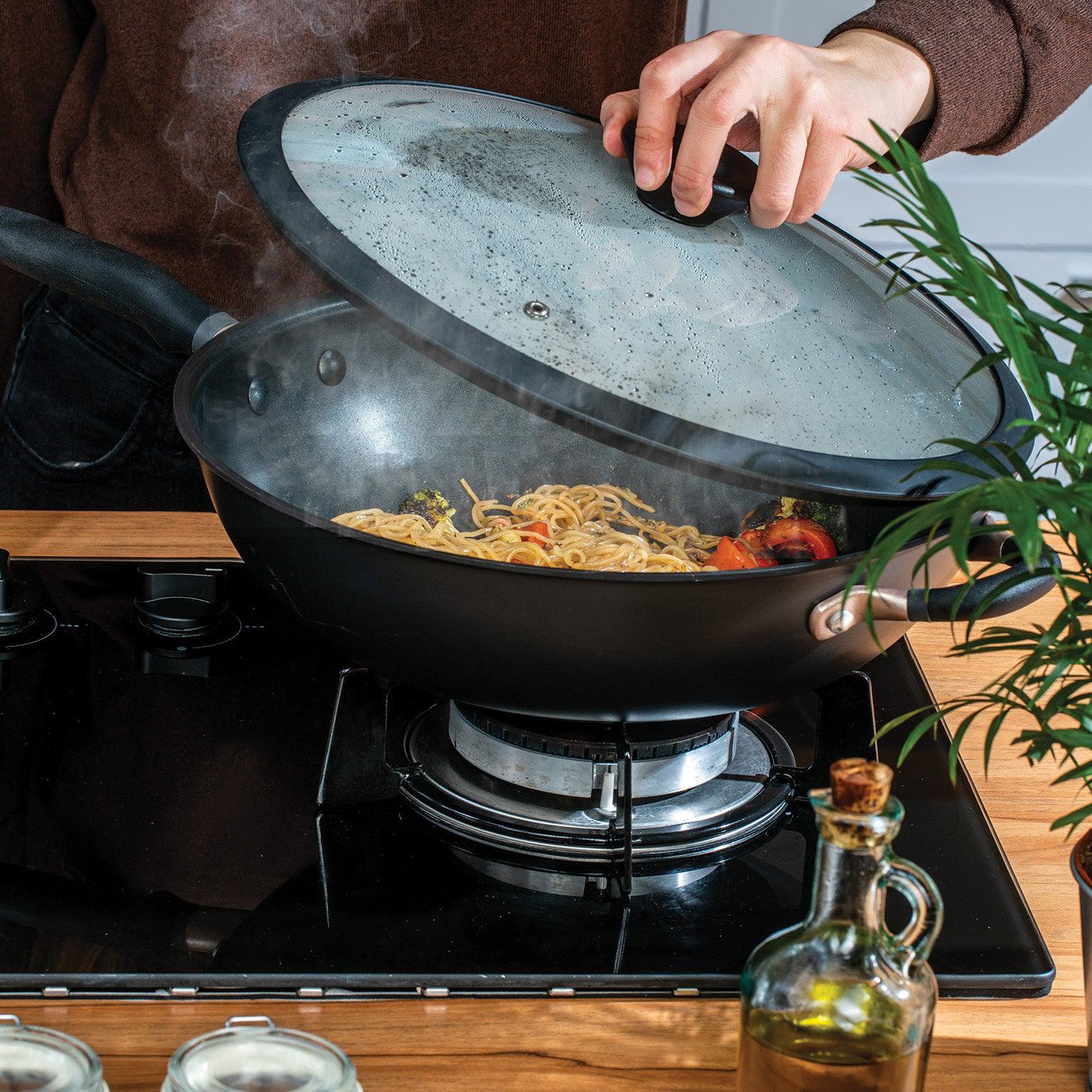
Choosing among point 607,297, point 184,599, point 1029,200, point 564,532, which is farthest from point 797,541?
point 1029,200

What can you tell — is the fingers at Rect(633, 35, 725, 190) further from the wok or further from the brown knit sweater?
the brown knit sweater

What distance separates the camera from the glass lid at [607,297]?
76 cm

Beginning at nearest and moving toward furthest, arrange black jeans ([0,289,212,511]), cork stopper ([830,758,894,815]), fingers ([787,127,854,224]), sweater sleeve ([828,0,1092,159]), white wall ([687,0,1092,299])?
cork stopper ([830,758,894,815]) < fingers ([787,127,854,224]) < sweater sleeve ([828,0,1092,159]) < black jeans ([0,289,212,511]) < white wall ([687,0,1092,299])

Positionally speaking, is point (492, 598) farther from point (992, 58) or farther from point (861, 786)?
point (992, 58)

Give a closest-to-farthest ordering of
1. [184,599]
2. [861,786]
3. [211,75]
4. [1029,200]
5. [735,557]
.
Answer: [861,786] → [735,557] → [184,599] → [211,75] → [1029,200]

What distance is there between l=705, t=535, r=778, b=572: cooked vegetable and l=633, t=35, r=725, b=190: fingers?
1.10 feet

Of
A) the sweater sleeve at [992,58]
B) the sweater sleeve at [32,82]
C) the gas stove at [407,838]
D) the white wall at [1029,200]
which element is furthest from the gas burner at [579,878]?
the white wall at [1029,200]

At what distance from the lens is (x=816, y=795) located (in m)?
0.56

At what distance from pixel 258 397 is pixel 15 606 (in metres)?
0.31

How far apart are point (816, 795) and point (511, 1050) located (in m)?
0.29

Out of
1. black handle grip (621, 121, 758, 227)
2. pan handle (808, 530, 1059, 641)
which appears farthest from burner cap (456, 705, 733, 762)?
black handle grip (621, 121, 758, 227)

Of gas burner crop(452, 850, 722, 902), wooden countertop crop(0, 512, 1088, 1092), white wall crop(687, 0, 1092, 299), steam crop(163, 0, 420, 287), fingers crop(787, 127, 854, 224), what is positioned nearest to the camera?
wooden countertop crop(0, 512, 1088, 1092)

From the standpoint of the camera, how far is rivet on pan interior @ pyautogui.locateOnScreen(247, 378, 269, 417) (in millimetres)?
1143

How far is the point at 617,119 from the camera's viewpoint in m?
0.98
